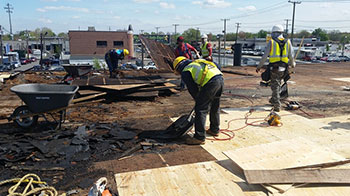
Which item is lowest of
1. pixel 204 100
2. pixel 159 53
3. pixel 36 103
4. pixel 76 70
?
pixel 36 103

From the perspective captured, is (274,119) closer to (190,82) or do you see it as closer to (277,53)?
(277,53)

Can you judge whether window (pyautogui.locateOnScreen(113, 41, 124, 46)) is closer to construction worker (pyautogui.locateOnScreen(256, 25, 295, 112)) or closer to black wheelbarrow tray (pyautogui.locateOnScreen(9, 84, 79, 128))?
construction worker (pyautogui.locateOnScreen(256, 25, 295, 112))

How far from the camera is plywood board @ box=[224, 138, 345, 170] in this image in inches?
139

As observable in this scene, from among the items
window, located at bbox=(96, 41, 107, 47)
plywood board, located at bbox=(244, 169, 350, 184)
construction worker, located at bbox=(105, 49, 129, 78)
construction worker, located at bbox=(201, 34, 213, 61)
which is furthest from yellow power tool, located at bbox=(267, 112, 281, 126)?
window, located at bbox=(96, 41, 107, 47)

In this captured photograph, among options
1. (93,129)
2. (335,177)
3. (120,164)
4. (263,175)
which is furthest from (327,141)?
(93,129)

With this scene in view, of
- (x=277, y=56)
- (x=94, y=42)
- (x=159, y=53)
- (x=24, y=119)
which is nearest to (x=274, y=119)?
(x=277, y=56)

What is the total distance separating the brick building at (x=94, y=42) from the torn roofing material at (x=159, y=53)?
128 ft

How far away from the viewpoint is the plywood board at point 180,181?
10.5 ft

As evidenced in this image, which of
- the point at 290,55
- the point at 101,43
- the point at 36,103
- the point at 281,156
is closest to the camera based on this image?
the point at 281,156

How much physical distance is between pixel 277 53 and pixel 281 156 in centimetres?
347

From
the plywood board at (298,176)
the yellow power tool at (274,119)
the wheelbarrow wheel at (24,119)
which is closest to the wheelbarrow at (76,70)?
the wheelbarrow wheel at (24,119)

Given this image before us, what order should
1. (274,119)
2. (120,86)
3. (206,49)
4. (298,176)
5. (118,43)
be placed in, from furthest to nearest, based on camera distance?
(118,43)
(206,49)
(120,86)
(274,119)
(298,176)

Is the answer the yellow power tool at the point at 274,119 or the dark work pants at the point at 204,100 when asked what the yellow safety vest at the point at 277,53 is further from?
the dark work pants at the point at 204,100

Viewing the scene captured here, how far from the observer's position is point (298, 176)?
10.8 ft
